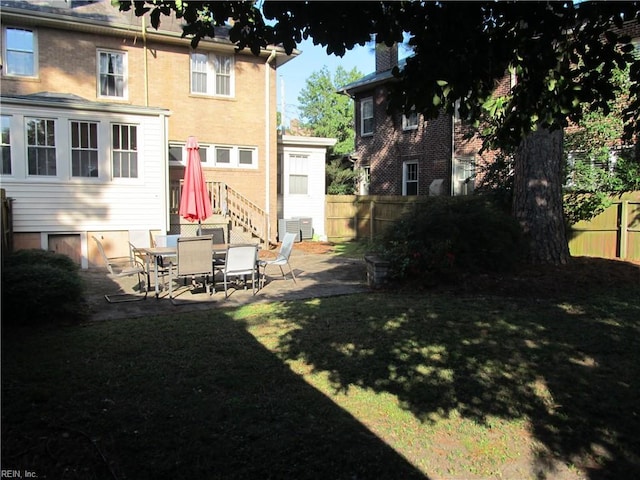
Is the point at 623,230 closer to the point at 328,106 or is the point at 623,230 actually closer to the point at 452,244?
the point at 452,244

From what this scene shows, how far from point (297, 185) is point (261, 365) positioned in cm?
1513

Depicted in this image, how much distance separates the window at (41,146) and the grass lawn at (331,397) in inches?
311

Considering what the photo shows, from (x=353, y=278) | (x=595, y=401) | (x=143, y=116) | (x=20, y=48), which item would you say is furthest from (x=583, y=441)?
(x=20, y=48)

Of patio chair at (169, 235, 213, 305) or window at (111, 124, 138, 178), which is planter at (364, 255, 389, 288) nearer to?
patio chair at (169, 235, 213, 305)

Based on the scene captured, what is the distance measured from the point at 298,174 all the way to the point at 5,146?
10.1 metres

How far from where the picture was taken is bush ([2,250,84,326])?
20.5 feet

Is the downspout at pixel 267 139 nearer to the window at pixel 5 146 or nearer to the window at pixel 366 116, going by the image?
the window at pixel 366 116

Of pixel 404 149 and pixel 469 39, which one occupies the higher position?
pixel 404 149

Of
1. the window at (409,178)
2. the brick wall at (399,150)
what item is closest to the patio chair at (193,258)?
the brick wall at (399,150)

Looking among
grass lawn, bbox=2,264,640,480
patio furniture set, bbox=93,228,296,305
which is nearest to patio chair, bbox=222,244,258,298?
patio furniture set, bbox=93,228,296,305

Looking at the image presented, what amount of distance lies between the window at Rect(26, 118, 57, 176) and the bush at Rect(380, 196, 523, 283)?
8.94m

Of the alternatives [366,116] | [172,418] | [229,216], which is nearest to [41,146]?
[229,216]

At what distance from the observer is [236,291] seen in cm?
927

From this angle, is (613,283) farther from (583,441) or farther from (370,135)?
(370,135)
